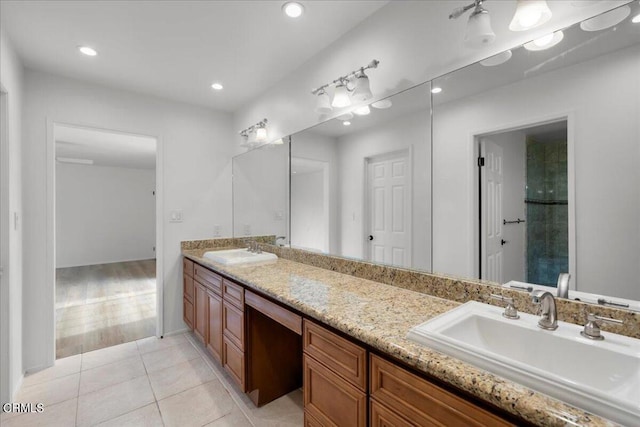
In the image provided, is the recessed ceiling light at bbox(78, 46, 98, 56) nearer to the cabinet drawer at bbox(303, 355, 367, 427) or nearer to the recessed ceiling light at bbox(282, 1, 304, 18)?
the recessed ceiling light at bbox(282, 1, 304, 18)

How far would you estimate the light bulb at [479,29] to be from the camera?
115cm

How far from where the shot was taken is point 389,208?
5.67ft

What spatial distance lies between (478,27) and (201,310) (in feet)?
8.64

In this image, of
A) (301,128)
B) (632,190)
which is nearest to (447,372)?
(632,190)

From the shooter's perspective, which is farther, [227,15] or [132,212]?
[132,212]

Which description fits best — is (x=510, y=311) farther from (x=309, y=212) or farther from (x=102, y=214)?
(x=102, y=214)

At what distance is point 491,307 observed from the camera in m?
1.18

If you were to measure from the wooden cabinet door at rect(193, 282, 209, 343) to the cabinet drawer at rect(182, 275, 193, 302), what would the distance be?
0.47 feet

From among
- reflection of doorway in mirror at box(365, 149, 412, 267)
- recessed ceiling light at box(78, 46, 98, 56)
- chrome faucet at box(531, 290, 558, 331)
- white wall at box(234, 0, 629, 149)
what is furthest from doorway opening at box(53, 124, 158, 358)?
chrome faucet at box(531, 290, 558, 331)

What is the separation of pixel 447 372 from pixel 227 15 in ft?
6.74

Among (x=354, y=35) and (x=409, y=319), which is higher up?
(x=354, y=35)

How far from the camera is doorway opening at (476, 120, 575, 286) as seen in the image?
1.09 metres

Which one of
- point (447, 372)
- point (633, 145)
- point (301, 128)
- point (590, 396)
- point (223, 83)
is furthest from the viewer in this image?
point (223, 83)

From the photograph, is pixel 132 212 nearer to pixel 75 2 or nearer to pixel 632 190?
pixel 75 2
